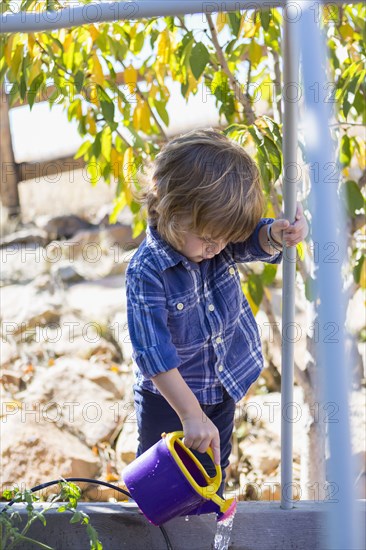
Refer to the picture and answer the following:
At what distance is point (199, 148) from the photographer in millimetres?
1570

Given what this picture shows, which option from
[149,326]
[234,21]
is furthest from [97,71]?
[149,326]

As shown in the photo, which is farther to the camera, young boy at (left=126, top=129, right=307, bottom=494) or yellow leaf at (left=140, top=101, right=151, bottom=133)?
yellow leaf at (left=140, top=101, right=151, bottom=133)

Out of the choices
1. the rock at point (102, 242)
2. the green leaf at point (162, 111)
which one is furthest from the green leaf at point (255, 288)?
the rock at point (102, 242)

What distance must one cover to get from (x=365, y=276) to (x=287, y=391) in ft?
2.29

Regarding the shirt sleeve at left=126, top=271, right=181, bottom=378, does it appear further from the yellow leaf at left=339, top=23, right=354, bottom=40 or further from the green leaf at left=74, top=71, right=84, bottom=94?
the yellow leaf at left=339, top=23, right=354, bottom=40

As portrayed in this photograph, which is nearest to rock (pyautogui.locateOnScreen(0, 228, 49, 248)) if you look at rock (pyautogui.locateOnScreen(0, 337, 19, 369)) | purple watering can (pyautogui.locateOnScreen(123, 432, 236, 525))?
rock (pyautogui.locateOnScreen(0, 337, 19, 369))

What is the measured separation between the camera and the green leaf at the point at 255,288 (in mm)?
2223

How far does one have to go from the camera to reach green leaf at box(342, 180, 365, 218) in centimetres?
211

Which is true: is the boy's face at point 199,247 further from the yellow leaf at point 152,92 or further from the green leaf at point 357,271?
the yellow leaf at point 152,92

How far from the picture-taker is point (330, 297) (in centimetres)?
87

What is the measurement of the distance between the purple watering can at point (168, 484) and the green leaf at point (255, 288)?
73 cm

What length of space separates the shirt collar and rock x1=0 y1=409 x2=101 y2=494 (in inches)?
49.3

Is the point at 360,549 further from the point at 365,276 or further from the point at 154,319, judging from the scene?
the point at 365,276

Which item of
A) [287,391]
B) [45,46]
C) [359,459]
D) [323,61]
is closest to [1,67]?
[45,46]
